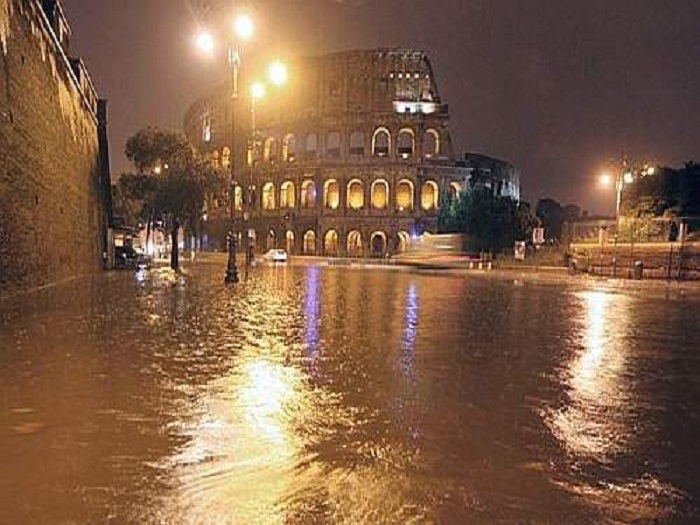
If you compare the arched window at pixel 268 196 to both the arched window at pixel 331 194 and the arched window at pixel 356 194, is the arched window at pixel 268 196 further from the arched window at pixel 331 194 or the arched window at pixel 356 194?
the arched window at pixel 356 194

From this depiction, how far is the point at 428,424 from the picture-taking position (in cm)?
525

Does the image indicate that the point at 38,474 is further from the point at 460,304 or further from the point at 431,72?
the point at 431,72

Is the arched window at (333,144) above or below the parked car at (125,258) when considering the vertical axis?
above

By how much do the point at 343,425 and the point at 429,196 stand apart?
69.2m

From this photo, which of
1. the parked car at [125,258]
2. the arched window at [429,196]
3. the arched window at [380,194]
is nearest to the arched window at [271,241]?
the arched window at [380,194]

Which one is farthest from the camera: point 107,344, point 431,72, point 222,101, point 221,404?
point 222,101

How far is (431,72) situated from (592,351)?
243 feet

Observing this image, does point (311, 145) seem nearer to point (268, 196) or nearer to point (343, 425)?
point (268, 196)

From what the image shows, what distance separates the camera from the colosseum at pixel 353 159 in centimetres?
7262

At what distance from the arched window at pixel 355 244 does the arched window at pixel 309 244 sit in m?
4.32

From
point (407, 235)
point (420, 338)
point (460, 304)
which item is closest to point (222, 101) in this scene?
point (407, 235)

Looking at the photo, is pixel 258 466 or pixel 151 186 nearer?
pixel 258 466

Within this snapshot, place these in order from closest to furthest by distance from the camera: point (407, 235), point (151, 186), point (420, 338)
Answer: point (420, 338)
point (151, 186)
point (407, 235)

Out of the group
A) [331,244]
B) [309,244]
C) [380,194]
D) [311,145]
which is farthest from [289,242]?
[380,194]
